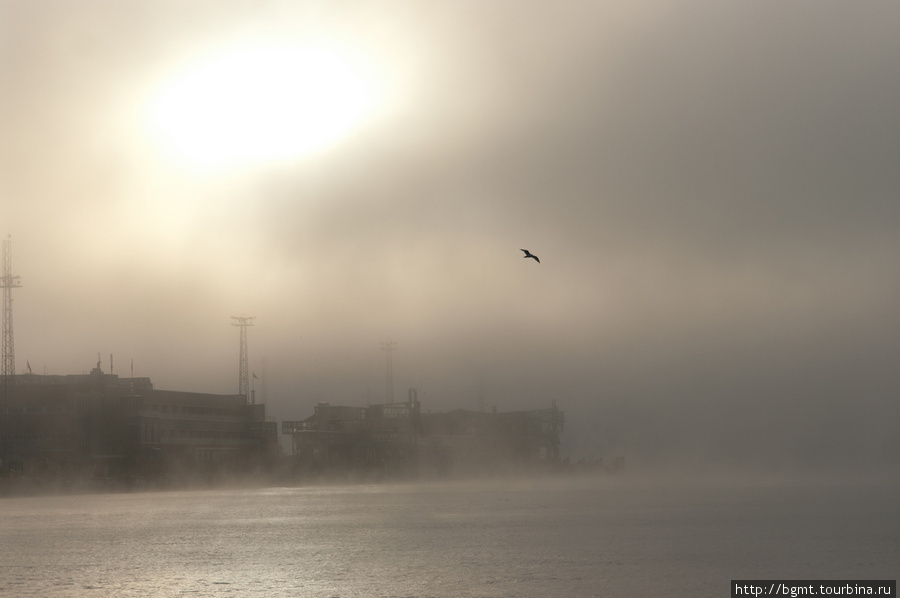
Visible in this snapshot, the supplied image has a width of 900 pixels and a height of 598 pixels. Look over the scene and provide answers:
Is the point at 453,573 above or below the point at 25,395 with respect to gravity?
below

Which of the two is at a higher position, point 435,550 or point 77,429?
point 77,429

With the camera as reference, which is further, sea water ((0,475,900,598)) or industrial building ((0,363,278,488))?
industrial building ((0,363,278,488))

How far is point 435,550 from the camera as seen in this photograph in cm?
8106

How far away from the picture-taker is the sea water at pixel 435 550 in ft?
200

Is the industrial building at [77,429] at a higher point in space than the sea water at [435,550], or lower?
higher

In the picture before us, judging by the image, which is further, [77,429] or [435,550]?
[77,429]

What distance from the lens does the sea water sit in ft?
200

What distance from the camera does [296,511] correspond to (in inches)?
5443

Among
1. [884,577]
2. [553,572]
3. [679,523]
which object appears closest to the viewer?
[884,577]

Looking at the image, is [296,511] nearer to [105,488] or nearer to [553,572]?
[105,488]

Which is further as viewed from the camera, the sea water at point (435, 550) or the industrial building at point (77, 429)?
the industrial building at point (77, 429)

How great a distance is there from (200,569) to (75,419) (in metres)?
115

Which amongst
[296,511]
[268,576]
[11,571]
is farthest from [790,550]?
[296,511]

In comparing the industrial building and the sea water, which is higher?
the industrial building
